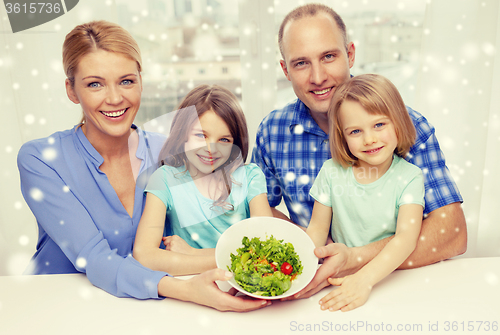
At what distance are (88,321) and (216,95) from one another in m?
0.71

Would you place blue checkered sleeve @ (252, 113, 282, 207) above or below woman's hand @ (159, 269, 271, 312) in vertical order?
above

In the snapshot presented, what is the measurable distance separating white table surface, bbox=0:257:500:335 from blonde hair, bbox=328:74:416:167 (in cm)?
37

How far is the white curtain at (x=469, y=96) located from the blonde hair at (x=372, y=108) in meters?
0.65

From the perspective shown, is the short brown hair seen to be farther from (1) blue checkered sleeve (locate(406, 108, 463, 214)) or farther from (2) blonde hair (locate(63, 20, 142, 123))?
(2) blonde hair (locate(63, 20, 142, 123))

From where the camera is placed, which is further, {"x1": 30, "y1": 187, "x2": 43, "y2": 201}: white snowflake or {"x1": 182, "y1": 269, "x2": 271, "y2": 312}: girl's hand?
{"x1": 30, "y1": 187, "x2": 43, "y2": 201}: white snowflake

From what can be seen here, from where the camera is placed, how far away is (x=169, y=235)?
3.83 feet

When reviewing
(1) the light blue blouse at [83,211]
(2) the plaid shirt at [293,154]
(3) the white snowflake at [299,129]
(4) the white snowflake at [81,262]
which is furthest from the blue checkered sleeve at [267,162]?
(4) the white snowflake at [81,262]

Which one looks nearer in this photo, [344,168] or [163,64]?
[344,168]

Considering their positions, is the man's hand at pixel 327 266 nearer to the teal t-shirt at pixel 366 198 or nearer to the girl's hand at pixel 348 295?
the girl's hand at pixel 348 295

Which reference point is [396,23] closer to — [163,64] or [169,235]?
[163,64]

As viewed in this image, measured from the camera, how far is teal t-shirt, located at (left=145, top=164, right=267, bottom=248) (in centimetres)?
111

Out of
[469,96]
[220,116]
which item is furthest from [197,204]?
[469,96]

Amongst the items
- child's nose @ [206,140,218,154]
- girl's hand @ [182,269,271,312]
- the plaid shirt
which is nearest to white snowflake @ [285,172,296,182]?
the plaid shirt

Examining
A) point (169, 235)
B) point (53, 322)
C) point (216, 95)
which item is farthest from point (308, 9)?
point (53, 322)
